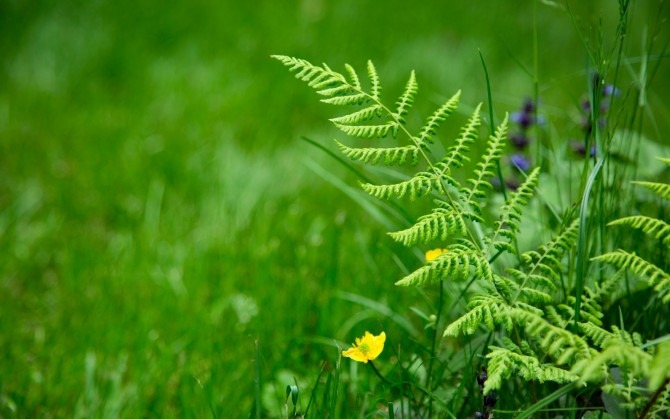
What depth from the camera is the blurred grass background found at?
175cm

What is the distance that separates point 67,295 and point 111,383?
1.69 ft

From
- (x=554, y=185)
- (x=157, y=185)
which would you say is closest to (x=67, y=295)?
(x=157, y=185)

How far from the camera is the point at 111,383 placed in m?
1.69

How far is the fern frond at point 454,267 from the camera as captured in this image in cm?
103

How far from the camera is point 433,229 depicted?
3.56 ft

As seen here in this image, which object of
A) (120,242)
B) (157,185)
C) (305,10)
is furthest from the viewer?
(305,10)

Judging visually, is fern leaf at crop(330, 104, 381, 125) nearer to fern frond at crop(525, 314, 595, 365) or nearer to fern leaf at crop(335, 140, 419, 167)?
fern leaf at crop(335, 140, 419, 167)

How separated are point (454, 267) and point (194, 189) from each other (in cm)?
183

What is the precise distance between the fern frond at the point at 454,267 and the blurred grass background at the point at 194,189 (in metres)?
0.28

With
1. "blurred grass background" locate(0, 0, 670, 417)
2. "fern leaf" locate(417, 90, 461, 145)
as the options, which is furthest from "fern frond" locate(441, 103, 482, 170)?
"blurred grass background" locate(0, 0, 670, 417)

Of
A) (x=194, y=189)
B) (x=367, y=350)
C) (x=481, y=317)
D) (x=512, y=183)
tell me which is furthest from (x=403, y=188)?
(x=194, y=189)

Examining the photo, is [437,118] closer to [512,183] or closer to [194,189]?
[512,183]

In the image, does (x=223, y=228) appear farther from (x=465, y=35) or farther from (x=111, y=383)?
(x=465, y=35)

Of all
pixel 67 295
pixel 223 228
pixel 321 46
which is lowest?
pixel 67 295
